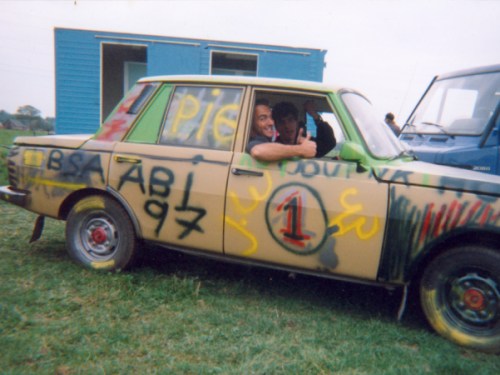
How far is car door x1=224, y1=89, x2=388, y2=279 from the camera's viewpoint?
3137 millimetres

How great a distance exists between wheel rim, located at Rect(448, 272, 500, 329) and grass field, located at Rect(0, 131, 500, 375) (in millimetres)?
225

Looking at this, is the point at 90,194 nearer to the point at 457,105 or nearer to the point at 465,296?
the point at 465,296

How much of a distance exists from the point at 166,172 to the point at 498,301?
2.62 m

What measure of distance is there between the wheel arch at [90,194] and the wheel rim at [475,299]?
2.54 metres

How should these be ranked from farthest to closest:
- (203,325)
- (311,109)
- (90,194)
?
(311,109) < (90,194) < (203,325)

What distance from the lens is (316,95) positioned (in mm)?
3457

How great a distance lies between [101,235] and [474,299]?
3081 mm

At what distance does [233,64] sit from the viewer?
43.3 feet

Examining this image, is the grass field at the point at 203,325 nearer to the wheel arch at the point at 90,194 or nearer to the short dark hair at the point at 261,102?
the wheel arch at the point at 90,194

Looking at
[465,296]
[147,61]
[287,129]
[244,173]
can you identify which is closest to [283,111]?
[287,129]

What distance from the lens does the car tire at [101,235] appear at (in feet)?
12.6

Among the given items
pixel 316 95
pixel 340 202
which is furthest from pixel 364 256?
pixel 316 95

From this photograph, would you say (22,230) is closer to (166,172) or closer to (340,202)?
(166,172)

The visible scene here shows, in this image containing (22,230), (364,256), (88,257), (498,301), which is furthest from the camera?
(22,230)
